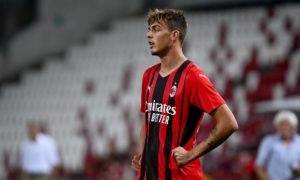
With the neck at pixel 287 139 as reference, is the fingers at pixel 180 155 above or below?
above

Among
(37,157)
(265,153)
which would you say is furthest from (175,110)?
(37,157)

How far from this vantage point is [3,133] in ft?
76.6

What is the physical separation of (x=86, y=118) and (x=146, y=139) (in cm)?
1600

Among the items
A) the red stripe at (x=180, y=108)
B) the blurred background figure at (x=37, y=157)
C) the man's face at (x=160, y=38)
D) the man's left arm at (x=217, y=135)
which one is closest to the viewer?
the man's left arm at (x=217, y=135)

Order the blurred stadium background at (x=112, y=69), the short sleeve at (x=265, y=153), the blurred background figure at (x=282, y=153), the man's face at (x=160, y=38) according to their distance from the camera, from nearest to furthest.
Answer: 1. the man's face at (x=160, y=38)
2. the blurred background figure at (x=282, y=153)
3. the short sleeve at (x=265, y=153)
4. the blurred stadium background at (x=112, y=69)

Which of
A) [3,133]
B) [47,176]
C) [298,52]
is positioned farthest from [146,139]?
[3,133]

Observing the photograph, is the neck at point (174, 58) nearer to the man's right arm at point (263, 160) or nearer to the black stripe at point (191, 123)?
the black stripe at point (191, 123)

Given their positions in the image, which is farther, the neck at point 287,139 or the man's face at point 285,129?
the neck at point 287,139

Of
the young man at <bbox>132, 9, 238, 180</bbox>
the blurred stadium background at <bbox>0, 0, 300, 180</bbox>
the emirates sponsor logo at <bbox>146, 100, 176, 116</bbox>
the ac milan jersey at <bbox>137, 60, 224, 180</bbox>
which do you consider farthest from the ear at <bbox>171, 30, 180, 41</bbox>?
the blurred stadium background at <bbox>0, 0, 300, 180</bbox>

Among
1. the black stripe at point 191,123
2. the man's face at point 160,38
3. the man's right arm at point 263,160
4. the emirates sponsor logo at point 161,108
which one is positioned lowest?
the man's right arm at point 263,160

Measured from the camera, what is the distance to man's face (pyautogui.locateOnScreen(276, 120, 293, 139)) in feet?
34.0

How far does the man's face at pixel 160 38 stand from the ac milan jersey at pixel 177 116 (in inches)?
6.0

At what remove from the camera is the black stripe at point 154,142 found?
242 inches

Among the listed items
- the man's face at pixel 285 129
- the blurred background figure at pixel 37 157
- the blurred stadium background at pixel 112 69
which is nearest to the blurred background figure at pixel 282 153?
the man's face at pixel 285 129
